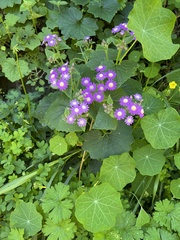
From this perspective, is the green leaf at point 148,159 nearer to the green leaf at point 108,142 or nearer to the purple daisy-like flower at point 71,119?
the green leaf at point 108,142

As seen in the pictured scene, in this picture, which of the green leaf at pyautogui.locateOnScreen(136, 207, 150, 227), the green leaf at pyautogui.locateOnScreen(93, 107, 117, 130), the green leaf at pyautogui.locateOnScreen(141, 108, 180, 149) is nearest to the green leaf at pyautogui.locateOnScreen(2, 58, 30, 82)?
the green leaf at pyautogui.locateOnScreen(93, 107, 117, 130)

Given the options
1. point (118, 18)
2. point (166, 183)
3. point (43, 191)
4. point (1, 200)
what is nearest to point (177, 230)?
point (166, 183)

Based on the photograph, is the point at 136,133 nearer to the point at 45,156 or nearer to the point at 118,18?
the point at 45,156

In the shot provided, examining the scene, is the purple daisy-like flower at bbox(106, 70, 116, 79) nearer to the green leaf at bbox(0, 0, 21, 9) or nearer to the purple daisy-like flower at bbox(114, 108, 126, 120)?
the purple daisy-like flower at bbox(114, 108, 126, 120)

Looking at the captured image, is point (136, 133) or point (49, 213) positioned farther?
point (136, 133)

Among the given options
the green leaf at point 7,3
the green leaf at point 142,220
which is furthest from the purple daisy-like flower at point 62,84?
the green leaf at point 7,3

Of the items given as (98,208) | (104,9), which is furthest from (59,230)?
(104,9)
